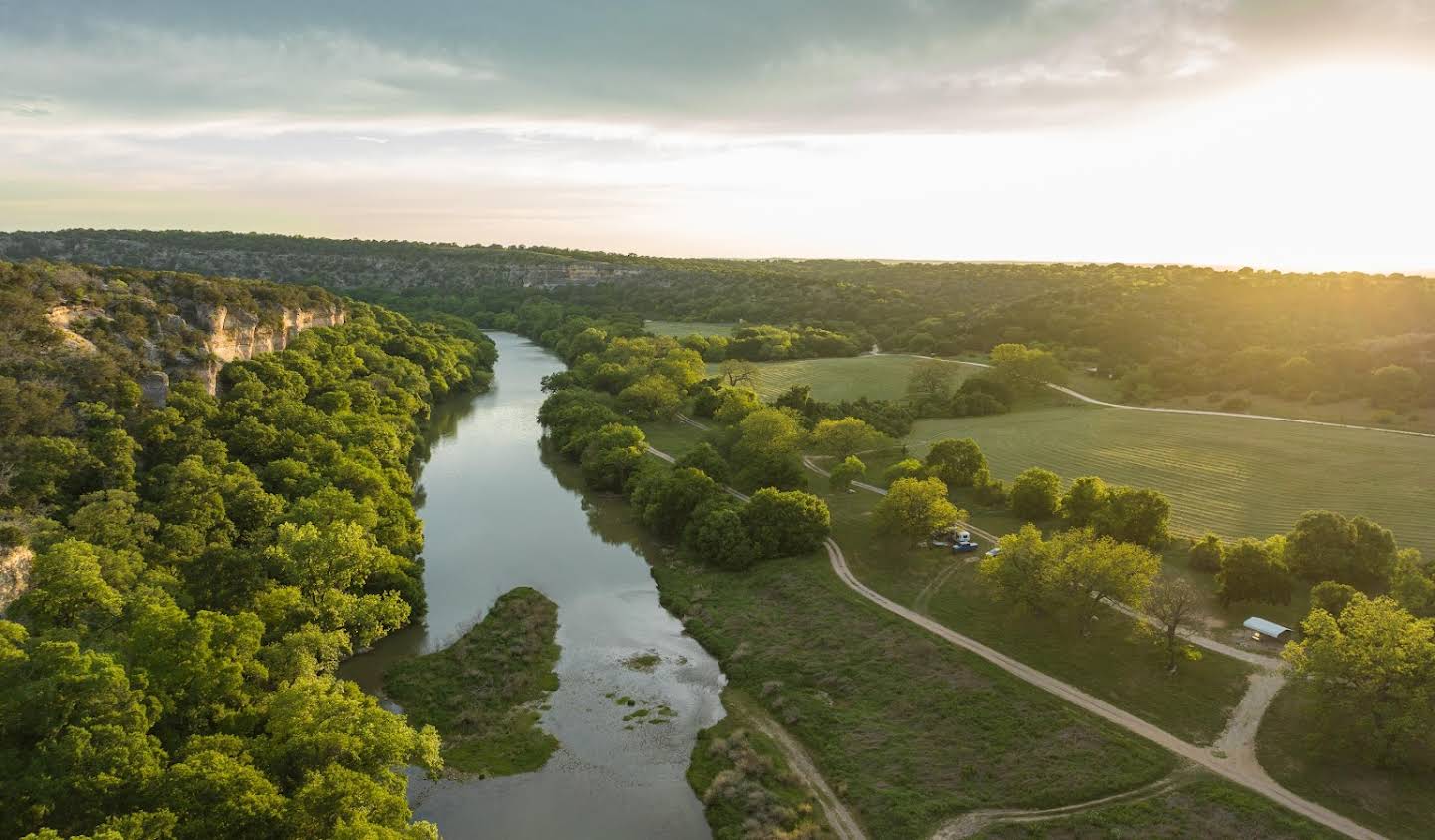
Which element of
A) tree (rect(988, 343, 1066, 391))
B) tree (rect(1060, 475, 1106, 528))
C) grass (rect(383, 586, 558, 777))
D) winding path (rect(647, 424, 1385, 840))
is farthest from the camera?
tree (rect(988, 343, 1066, 391))

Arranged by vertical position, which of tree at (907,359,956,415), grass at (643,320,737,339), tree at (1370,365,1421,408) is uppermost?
tree at (1370,365,1421,408)

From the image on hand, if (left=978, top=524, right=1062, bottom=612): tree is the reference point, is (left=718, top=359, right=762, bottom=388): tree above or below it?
above

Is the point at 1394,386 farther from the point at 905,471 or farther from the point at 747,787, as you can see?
the point at 747,787

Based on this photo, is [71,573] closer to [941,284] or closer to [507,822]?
[507,822]

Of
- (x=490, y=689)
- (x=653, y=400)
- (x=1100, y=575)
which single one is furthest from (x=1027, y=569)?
(x=653, y=400)

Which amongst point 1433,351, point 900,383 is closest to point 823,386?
point 900,383

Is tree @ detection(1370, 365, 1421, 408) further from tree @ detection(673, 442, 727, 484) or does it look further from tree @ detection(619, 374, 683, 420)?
tree @ detection(619, 374, 683, 420)

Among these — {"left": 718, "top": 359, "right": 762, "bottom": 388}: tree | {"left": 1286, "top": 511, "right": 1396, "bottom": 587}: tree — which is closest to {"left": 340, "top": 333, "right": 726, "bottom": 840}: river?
{"left": 1286, "top": 511, "right": 1396, "bottom": 587}: tree

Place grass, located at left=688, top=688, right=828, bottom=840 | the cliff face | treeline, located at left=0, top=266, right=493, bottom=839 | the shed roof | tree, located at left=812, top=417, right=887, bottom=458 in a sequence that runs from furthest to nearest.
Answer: tree, located at left=812, top=417, right=887, bottom=458
the cliff face
the shed roof
grass, located at left=688, top=688, right=828, bottom=840
treeline, located at left=0, top=266, right=493, bottom=839
